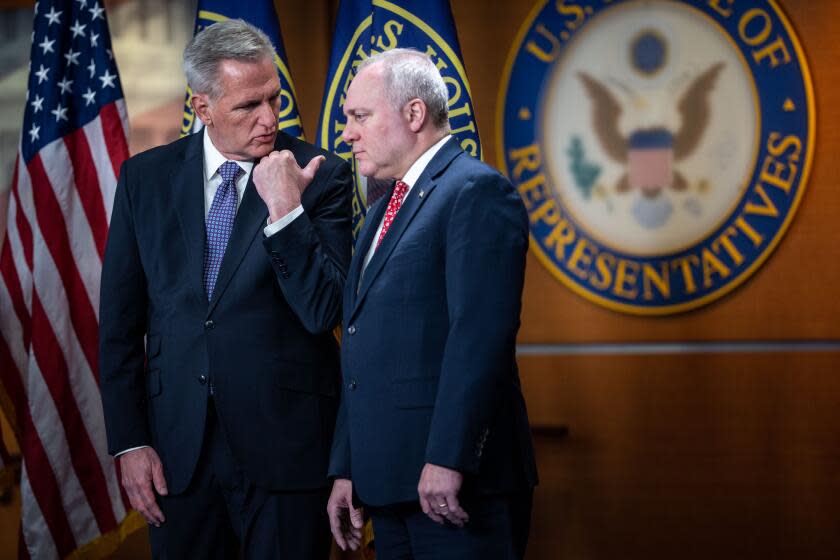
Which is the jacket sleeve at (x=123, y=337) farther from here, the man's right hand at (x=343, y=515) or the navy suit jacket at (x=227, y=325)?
the man's right hand at (x=343, y=515)

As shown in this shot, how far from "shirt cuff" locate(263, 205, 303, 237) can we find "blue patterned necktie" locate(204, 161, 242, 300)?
0.17m

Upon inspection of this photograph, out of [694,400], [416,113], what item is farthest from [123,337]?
[694,400]

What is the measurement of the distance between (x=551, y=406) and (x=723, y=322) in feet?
2.11

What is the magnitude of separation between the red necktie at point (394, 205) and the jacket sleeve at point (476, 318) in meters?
0.19

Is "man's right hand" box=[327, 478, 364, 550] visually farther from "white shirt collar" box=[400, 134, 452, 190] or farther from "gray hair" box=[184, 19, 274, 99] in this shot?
"gray hair" box=[184, 19, 274, 99]

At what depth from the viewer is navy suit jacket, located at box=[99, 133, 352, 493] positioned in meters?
1.91

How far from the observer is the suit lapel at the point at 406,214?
175 cm

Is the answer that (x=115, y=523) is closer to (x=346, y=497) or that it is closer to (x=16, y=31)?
(x=346, y=497)

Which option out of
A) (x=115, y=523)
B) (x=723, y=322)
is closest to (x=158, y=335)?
(x=115, y=523)

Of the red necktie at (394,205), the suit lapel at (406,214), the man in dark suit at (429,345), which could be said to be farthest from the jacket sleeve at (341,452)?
the red necktie at (394,205)

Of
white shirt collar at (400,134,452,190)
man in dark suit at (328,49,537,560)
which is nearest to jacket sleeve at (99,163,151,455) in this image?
man in dark suit at (328,49,537,560)

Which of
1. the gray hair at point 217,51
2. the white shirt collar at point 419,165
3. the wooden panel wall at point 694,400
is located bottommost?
the wooden panel wall at point 694,400

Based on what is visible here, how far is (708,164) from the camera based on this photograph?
3.36m

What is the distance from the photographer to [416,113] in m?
1.79
